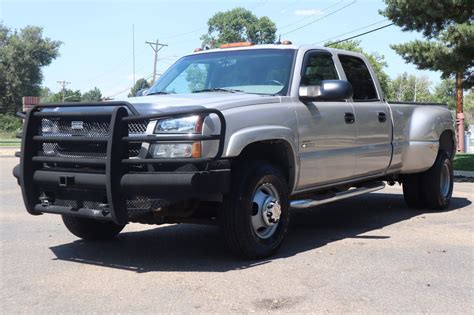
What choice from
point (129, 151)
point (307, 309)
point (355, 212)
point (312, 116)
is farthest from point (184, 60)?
point (307, 309)

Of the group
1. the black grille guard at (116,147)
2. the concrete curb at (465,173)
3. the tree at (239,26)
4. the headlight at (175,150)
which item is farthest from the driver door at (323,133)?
the tree at (239,26)

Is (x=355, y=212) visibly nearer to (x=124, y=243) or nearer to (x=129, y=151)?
(x=124, y=243)

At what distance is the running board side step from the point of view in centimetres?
569

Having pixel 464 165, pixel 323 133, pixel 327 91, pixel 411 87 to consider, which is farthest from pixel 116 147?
pixel 411 87

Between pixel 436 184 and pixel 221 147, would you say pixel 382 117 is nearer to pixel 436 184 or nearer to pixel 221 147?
pixel 436 184

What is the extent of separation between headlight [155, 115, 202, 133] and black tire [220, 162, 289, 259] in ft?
2.18

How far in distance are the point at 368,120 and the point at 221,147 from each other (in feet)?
9.04

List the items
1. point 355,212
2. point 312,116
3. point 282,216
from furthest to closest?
point 355,212 → point 312,116 → point 282,216

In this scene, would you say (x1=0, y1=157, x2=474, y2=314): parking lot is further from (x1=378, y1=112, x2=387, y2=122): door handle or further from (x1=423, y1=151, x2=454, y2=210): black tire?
(x1=378, y1=112, x2=387, y2=122): door handle

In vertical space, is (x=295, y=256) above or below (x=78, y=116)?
below

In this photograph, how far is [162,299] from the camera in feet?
13.5

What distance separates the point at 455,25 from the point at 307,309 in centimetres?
1184

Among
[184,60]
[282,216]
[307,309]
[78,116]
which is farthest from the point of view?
[184,60]

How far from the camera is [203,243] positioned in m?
6.11
